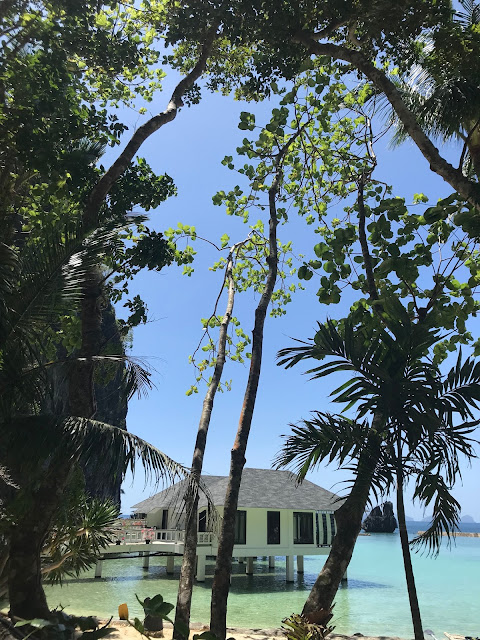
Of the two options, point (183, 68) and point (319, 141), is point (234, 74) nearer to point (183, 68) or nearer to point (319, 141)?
point (183, 68)

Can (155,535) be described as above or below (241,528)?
below

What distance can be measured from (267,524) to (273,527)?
55 cm

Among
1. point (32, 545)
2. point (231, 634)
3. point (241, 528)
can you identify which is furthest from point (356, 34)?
point (241, 528)

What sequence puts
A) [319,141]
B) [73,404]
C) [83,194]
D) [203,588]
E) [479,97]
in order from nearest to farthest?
[479,97] → [73,404] → [83,194] → [319,141] → [203,588]

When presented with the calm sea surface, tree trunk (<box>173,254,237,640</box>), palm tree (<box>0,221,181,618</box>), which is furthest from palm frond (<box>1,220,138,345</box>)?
the calm sea surface

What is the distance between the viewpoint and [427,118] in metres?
7.60

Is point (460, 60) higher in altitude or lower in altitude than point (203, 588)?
higher

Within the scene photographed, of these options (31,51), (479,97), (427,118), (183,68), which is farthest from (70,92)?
(479,97)

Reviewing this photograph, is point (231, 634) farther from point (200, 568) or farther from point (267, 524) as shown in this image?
point (267, 524)

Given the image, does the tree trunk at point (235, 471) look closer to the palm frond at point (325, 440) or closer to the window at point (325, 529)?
the palm frond at point (325, 440)

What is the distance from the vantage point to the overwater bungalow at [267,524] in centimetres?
2351

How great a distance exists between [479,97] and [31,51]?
7788 millimetres

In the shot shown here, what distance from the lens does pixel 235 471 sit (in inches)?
334

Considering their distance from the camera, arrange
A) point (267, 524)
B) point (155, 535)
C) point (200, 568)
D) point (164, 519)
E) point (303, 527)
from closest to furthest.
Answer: point (155, 535)
point (200, 568)
point (267, 524)
point (303, 527)
point (164, 519)
